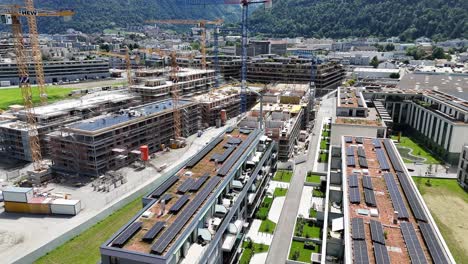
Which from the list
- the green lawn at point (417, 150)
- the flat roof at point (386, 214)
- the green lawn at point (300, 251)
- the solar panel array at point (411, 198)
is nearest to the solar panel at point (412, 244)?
the flat roof at point (386, 214)

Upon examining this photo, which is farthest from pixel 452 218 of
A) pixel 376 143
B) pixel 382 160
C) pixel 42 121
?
pixel 42 121

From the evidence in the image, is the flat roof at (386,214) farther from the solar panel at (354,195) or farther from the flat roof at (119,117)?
the flat roof at (119,117)

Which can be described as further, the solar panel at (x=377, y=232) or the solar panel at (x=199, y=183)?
the solar panel at (x=199, y=183)

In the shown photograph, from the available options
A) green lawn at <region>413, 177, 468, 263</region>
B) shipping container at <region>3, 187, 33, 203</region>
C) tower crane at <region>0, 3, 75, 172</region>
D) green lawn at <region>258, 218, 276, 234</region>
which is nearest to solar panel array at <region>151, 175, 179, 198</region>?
green lawn at <region>258, 218, 276, 234</region>

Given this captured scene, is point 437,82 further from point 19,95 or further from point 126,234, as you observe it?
point 19,95

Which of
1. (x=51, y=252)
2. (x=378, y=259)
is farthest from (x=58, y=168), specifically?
(x=378, y=259)
